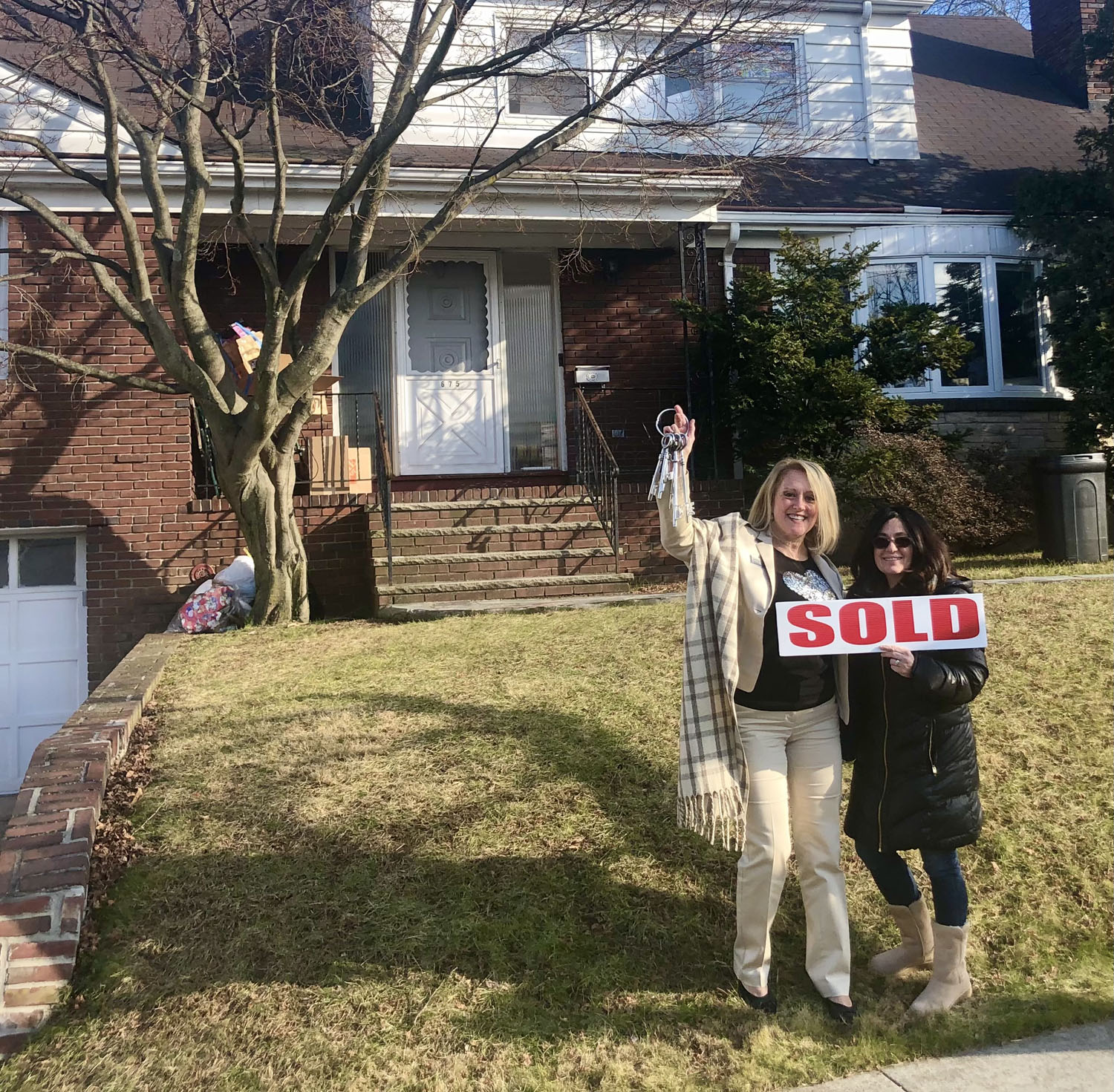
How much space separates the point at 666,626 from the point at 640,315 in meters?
5.33

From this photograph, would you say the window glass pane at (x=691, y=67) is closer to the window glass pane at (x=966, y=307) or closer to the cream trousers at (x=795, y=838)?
the window glass pane at (x=966, y=307)

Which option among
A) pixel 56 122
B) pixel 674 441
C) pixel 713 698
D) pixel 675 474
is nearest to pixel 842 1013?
pixel 713 698

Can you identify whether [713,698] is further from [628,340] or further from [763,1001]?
[628,340]

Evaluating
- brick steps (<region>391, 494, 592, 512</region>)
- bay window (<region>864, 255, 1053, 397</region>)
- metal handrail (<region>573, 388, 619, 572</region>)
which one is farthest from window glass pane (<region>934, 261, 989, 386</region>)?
brick steps (<region>391, 494, 592, 512</region>)

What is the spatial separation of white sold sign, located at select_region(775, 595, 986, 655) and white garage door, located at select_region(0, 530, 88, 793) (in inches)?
320

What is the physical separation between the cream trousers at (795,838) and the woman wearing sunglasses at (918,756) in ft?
0.50

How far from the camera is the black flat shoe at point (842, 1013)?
306cm

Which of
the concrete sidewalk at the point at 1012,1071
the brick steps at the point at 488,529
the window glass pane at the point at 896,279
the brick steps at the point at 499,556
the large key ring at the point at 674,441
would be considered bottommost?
the concrete sidewalk at the point at 1012,1071

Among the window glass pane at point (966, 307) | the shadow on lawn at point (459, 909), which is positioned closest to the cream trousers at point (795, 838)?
the shadow on lawn at point (459, 909)

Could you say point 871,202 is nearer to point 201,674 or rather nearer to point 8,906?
point 201,674

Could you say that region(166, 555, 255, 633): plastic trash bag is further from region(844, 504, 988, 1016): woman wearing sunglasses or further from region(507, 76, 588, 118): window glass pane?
region(507, 76, 588, 118): window glass pane

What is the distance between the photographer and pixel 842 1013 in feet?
10.0

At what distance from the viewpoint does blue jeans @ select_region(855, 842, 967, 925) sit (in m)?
3.06

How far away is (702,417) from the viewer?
10.4 meters
